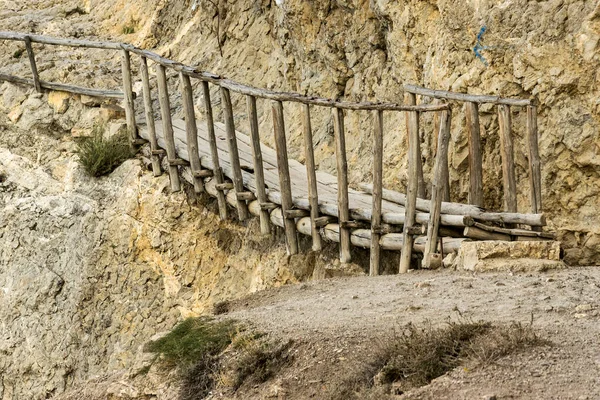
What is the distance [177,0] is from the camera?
621 inches

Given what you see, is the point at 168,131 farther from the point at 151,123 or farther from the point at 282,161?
the point at 282,161

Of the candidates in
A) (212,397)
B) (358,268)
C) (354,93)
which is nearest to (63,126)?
(354,93)

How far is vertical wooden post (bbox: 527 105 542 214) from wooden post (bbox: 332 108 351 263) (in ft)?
5.29

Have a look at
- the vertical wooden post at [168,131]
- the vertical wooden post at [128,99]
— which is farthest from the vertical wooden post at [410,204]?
the vertical wooden post at [128,99]

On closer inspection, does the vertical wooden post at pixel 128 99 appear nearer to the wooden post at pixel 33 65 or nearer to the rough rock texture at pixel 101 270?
the rough rock texture at pixel 101 270

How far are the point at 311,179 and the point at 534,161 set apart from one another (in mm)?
2003

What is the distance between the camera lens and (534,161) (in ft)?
30.5

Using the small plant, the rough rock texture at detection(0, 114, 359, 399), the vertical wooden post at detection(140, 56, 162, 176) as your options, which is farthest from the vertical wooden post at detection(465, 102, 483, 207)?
the vertical wooden post at detection(140, 56, 162, 176)

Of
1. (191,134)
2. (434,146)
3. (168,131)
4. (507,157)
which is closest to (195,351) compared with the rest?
(507,157)

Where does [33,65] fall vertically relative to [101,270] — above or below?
above

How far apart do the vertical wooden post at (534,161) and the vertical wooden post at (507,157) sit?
0.55 feet

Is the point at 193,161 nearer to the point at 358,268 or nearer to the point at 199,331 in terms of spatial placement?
the point at 358,268

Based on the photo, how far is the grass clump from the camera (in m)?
12.5

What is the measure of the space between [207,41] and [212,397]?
28.9 feet
